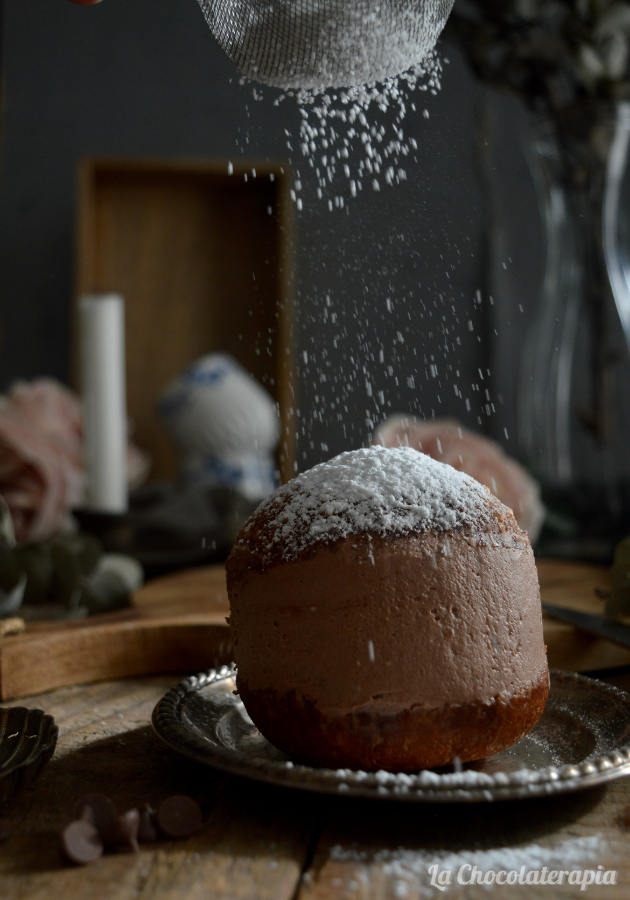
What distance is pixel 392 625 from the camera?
475 mm

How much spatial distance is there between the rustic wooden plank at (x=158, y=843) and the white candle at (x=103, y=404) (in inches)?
27.5

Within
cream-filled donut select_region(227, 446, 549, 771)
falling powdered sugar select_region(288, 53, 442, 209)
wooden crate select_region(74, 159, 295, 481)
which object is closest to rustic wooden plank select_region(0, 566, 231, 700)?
cream-filled donut select_region(227, 446, 549, 771)

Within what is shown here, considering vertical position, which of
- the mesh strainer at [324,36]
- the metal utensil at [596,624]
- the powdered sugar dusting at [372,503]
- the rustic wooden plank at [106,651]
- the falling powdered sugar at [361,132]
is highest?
A: the mesh strainer at [324,36]

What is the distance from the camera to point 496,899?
351 mm

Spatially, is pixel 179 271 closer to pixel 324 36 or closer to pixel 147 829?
pixel 324 36

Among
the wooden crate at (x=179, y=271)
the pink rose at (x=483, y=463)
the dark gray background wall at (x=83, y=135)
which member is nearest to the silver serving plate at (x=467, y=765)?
the pink rose at (x=483, y=463)

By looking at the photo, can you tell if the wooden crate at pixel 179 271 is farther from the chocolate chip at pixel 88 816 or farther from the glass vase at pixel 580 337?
the chocolate chip at pixel 88 816

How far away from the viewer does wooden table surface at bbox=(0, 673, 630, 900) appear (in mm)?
360

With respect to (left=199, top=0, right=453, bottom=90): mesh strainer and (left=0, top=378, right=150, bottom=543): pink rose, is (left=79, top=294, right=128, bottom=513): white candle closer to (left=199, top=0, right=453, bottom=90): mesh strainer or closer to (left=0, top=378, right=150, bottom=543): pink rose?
(left=0, top=378, right=150, bottom=543): pink rose

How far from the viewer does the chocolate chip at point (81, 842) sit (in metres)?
0.38

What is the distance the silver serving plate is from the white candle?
0.68 meters

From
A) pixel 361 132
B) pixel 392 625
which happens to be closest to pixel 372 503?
pixel 392 625

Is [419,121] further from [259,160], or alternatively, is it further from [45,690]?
[259,160]

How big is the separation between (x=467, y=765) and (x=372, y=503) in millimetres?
159
